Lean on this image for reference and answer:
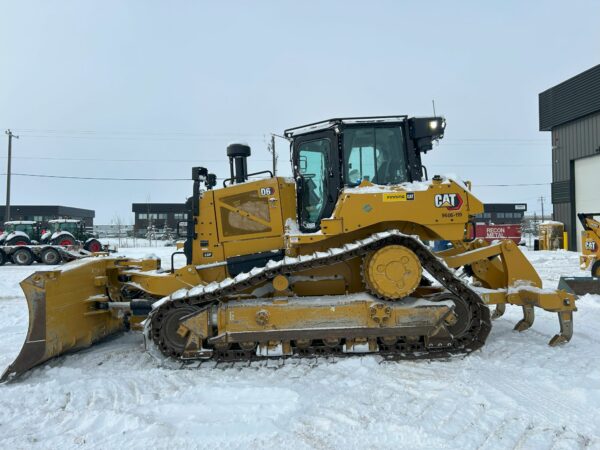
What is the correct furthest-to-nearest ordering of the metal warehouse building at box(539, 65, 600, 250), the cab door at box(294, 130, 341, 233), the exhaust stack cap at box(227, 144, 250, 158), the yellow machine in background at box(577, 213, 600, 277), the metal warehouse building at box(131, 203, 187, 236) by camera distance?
the metal warehouse building at box(131, 203, 187, 236) < the metal warehouse building at box(539, 65, 600, 250) < the yellow machine in background at box(577, 213, 600, 277) < the exhaust stack cap at box(227, 144, 250, 158) < the cab door at box(294, 130, 341, 233)

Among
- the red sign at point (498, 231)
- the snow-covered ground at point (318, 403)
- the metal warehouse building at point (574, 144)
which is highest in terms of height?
Answer: the metal warehouse building at point (574, 144)

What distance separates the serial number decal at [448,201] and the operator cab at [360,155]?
662 mm

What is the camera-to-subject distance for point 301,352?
526cm

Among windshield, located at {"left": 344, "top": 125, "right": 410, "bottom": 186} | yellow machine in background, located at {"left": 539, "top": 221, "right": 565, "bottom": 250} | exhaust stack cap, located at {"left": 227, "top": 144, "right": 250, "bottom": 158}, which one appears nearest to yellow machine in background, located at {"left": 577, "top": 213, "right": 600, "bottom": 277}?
windshield, located at {"left": 344, "top": 125, "right": 410, "bottom": 186}

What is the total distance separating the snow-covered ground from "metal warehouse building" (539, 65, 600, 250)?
1002 inches

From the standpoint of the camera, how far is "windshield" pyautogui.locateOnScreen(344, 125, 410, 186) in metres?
5.93

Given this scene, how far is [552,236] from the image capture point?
26844mm

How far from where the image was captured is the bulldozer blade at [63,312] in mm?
4914

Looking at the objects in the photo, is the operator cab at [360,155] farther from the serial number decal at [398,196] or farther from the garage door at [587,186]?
the garage door at [587,186]

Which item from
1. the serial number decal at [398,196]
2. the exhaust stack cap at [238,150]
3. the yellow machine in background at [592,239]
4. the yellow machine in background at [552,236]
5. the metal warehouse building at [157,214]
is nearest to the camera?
the serial number decal at [398,196]

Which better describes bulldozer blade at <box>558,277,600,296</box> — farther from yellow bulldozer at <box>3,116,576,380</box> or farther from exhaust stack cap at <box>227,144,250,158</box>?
exhaust stack cap at <box>227,144,250,158</box>

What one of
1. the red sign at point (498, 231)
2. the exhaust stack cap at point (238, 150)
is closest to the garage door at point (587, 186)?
the red sign at point (498, 231)

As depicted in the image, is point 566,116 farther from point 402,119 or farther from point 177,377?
point 177,377

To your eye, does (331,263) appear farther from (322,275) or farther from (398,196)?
(398,196)
